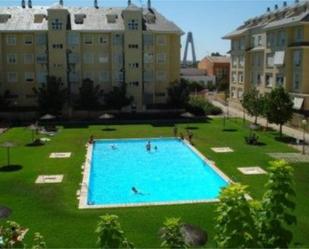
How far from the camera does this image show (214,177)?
3133 centimetres

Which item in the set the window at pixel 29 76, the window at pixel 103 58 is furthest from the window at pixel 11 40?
the window at pixel 103 58

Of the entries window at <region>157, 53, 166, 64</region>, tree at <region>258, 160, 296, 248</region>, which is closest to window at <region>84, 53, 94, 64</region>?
window at <region>157, 53, 166, 64</region>

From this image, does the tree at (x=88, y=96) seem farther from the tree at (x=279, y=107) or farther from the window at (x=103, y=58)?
the tree at (x=279, y=107)

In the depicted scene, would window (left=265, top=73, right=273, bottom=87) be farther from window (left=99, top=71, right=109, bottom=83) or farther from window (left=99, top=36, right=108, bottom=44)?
window (left=99, top=36, right=108, bottom=44)

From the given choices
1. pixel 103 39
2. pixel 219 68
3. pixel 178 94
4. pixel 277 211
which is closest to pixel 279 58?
pixel 178 94

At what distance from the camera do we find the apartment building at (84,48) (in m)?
60.2

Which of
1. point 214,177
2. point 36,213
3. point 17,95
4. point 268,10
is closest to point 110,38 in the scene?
point 17,95

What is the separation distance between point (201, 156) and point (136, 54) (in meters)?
28.2

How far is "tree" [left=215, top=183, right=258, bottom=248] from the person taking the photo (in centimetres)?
965

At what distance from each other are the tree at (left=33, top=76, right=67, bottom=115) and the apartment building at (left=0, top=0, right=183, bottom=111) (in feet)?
13.5

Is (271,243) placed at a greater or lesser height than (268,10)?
lesser

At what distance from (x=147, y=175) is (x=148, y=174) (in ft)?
0.96

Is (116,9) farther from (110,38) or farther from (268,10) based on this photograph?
(268,10)

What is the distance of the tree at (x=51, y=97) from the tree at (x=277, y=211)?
156ft
